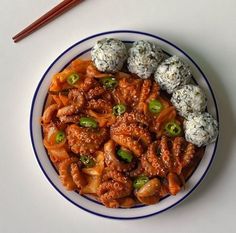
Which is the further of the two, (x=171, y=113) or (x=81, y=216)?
(x=81, y=216)

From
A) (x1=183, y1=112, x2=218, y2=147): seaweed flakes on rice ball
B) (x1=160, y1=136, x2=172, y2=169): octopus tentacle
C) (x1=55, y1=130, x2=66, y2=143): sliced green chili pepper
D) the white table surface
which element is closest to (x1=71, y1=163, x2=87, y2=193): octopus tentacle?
(x1=55, y1=130, x2=66, y2=143): sliced green chili pepper

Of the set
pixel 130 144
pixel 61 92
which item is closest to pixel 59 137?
pixel 61 92

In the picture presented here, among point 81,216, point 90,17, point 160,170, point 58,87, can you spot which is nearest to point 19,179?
point 81,216

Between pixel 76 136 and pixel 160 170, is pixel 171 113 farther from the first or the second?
pixel 76 136

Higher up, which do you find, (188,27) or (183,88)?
(188,27)

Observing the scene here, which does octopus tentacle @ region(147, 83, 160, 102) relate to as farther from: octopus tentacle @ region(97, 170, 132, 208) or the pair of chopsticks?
the pair of chopsticks

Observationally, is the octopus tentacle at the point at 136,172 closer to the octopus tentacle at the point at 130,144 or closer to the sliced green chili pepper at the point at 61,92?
the octopus tentacle at the point at 130,144
